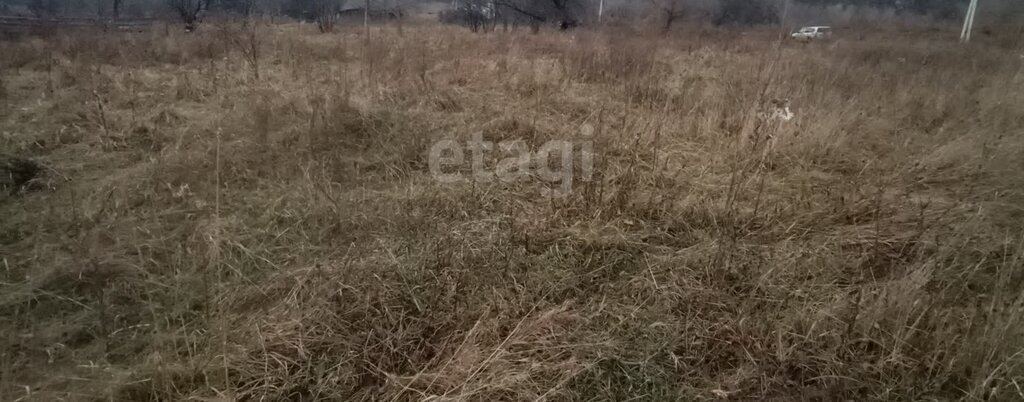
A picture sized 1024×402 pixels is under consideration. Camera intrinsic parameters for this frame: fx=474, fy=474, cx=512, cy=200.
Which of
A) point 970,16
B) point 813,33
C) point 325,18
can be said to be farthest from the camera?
point 325,18

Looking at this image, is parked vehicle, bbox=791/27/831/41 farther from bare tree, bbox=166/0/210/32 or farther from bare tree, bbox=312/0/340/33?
bare tree, bbox=166/0/210/32

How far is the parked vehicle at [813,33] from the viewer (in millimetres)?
10360

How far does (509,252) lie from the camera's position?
2.21 meters

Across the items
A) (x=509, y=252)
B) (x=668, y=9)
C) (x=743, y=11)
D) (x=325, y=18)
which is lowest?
(x=509, y=252)

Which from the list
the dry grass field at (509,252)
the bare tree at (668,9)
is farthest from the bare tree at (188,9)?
the bare tree at (668,9)

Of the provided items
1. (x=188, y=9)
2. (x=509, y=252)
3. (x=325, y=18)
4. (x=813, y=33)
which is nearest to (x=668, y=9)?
(x=813, y=33)

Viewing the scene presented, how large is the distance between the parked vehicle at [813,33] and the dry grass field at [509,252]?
21.3ft

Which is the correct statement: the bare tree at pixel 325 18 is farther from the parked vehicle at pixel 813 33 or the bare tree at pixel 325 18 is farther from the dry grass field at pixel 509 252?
the parked vehicle at pixel 813 33

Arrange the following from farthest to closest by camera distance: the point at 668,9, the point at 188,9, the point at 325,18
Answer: the point at 668,9
the point at 188,9
the point at 325,18

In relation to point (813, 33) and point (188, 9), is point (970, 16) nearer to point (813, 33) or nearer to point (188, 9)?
point (813, 33)

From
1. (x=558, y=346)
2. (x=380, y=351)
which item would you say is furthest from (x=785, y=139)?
(x=380, y=351)

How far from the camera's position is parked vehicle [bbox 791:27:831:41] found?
10360mm

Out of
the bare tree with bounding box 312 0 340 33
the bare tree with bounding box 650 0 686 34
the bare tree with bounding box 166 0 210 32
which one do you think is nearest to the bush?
the bare tree with bounding box 650 0 686 34

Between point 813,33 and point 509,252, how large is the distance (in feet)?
41.7
